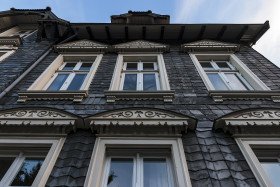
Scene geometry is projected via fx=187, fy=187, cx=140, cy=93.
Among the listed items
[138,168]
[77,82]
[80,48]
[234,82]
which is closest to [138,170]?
[138,168]

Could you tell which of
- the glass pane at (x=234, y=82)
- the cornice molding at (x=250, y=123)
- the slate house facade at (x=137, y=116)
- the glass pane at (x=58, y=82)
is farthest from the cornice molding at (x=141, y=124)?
the glass pane at (x=234, y=82)

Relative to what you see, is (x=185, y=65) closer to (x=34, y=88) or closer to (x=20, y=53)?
(x=34, y=88)

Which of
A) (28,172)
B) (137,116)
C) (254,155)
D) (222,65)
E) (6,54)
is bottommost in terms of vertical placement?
(28,172)

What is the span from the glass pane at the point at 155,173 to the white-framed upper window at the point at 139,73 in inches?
87.9

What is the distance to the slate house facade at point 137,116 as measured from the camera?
10.2 ft

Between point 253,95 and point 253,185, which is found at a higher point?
point 253,95

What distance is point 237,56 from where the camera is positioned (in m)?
7.03

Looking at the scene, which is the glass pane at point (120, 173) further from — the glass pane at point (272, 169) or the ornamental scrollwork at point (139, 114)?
the glass pane at point (272, 169)

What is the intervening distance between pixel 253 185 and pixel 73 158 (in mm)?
2924

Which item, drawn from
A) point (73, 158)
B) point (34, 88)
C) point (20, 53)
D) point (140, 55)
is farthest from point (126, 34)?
point (73, 158)

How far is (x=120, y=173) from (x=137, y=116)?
1.24 meters

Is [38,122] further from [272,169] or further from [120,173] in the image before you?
[272,169]

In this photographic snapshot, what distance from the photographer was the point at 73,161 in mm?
3240

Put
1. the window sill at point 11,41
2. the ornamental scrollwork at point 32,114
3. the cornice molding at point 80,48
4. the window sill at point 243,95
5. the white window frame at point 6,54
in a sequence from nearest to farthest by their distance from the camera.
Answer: the ornamental scrollwork at point 32,114, the window sill at point 243,95, the white window frame at point 6,54, the cornice molding at point 80,48, the window sill at point 11,41
